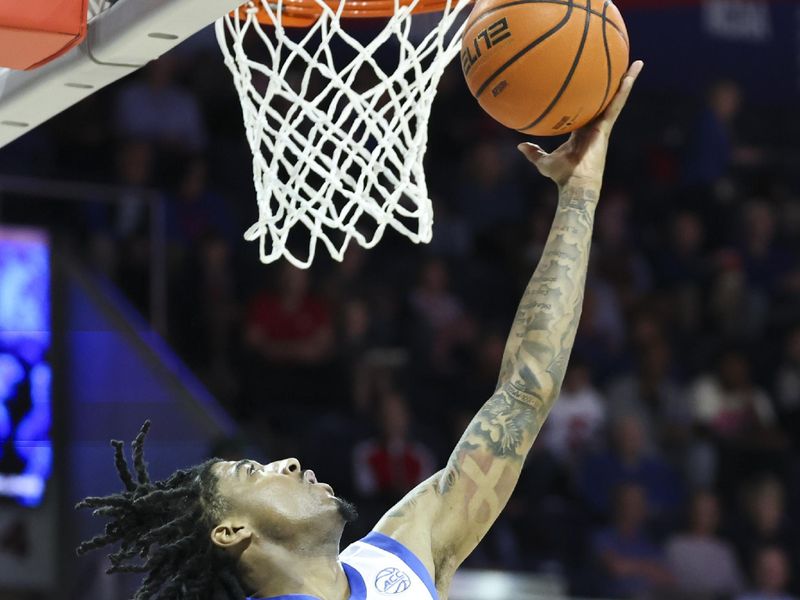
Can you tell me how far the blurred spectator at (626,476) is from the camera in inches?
280

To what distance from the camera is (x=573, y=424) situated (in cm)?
729

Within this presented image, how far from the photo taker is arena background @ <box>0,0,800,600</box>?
19.4 ft

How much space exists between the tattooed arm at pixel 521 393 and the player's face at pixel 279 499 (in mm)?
208

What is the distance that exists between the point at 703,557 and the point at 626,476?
51 cm

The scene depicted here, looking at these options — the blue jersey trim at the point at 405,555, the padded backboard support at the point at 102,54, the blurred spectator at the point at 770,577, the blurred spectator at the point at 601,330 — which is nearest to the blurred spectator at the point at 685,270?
the blurred spectator at the point at 601,330

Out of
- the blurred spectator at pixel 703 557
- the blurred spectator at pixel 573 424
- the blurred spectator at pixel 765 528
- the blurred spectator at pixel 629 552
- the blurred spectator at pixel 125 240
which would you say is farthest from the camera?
the blurred spectator at pixel 573 424

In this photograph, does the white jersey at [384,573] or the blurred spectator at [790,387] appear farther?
the blurred spectator at [790,387]

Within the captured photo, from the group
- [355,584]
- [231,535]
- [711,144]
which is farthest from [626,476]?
[231,535]

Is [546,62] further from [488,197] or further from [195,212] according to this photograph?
[488,197]

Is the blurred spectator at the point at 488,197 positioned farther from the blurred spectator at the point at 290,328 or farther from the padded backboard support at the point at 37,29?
the padded backboard support at the point at 37,29

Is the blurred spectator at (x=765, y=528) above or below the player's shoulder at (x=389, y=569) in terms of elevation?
below

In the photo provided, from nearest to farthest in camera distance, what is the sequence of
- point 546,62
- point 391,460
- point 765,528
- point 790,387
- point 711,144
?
point 546,62 < point 391,460 < point 765,528 < point 790,387 < point 711,144

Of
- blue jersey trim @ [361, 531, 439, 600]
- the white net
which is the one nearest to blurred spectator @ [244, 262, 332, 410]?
the white net

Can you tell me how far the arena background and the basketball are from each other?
308 centimetres
